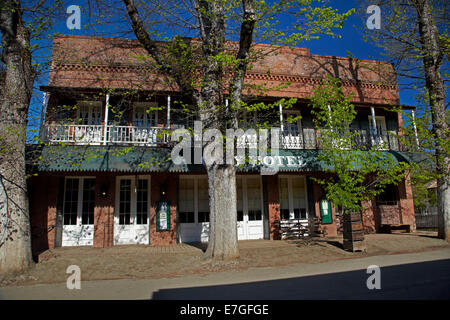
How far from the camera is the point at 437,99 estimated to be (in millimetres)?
11562

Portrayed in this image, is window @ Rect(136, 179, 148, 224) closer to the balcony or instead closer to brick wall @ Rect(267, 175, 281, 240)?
the balcony

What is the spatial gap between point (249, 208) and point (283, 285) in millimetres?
7087

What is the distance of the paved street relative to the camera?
16.3 ft

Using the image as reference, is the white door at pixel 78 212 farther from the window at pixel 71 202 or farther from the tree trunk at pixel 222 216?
the tree trunk at pixel 222 216

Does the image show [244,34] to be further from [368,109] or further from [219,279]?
[368,109]

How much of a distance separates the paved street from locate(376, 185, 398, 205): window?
6.85 metres

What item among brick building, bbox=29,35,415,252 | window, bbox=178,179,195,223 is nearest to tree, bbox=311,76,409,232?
brick building, bbox=29,35,415,252

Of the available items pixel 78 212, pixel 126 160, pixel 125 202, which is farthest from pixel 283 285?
pixel 78 212

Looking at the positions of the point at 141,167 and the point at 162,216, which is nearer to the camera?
Answer: the point at 141,167

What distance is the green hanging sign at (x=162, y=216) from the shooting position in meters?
11.3

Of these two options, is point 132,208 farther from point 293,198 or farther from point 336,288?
point 336,288

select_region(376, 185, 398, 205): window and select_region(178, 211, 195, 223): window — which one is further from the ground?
select_region(376, 185, 398, 205): window

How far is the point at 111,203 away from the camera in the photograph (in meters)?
11.4
